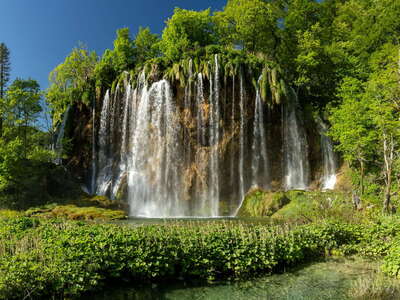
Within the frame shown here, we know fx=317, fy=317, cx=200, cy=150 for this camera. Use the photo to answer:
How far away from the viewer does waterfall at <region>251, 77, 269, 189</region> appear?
2830cm

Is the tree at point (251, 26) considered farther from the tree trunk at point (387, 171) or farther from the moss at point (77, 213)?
the moss at point (77, 213)

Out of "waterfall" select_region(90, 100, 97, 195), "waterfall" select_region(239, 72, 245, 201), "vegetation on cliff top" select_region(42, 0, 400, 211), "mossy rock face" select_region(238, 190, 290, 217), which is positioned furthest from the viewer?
"waterfall" select_region(90, 100, 97, 195)

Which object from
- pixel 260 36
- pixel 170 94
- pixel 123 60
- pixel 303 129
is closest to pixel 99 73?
pixel 123 60

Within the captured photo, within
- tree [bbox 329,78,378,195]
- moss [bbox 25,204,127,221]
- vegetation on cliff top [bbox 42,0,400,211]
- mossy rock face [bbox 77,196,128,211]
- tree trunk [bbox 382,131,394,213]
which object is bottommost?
moss [bbox 25,204,127,221]

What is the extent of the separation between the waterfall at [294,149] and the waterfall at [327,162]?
160 cm

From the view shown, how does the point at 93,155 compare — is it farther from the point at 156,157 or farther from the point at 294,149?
the point at 294,149

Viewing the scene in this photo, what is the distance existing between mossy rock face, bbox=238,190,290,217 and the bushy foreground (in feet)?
37.1

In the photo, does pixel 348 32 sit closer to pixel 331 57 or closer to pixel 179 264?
pixel 331 57

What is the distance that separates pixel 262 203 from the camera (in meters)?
22.1

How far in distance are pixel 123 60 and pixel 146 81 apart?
8297 mm

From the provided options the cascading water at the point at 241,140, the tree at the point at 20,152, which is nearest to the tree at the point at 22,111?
the tree at the point at 20,152

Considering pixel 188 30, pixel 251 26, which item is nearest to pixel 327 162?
pixel 251 26

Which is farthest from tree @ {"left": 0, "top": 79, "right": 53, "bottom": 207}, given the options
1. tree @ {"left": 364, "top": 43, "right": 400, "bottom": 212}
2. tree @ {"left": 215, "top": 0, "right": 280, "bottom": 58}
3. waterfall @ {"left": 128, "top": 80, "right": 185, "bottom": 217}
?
tree @ {"left": 364, "top": 43, "right": 400, "bottom": 212}

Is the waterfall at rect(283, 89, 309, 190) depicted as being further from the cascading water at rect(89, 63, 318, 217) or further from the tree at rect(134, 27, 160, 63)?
the tree at rect(134, 27, 160, 63)
